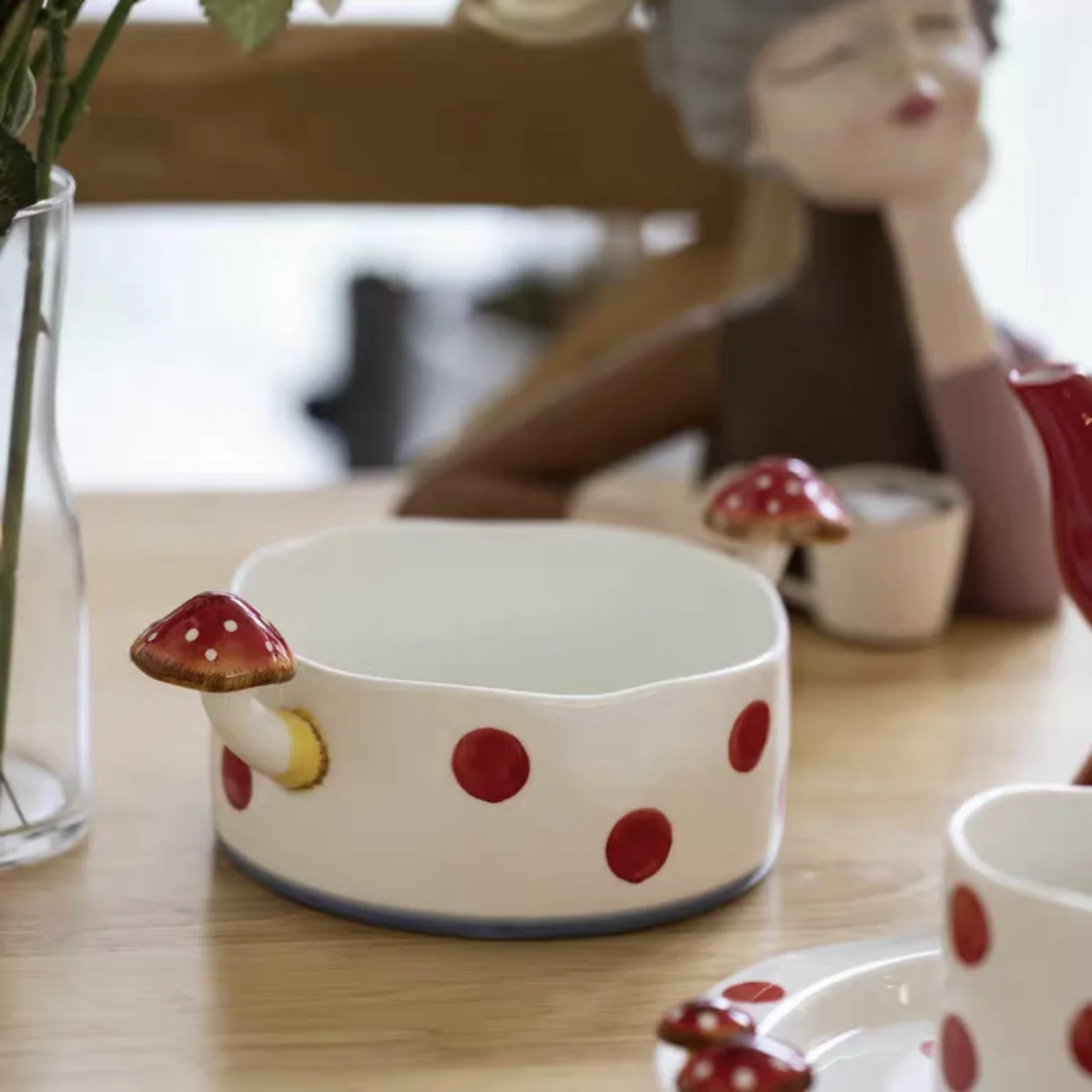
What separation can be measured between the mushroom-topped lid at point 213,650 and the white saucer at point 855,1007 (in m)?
0.14

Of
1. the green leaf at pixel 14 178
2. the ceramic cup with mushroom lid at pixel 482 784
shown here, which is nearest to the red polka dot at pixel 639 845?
the ceramic cup with mushroom lid at pixel 482 784

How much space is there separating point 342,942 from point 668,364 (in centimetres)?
40

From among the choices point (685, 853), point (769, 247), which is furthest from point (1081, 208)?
point (685, 853)

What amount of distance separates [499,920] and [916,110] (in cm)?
41

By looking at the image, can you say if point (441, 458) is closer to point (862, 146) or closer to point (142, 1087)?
point (862, 146)

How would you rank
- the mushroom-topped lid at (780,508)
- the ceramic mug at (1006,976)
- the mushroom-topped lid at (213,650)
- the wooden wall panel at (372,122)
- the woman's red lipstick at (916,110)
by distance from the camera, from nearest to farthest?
the ceramic mug at (1006,976) → the mushroom-topped lid at (213,650) → the mushroom-topped lid at (780,508) → the woman's red lipstick at (916,110) → the wooden wall panel at (372,122)

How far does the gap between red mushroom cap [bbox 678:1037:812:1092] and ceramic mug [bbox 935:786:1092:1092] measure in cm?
4

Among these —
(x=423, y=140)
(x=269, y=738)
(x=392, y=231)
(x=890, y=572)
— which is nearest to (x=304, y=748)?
(x=269, y=738)

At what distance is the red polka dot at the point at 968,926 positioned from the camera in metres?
0.38

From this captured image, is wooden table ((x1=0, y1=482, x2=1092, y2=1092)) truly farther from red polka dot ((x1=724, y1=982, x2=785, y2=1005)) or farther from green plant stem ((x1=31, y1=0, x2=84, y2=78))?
green plant stem ((x1=31, y1=0, x2=84, y2=78))

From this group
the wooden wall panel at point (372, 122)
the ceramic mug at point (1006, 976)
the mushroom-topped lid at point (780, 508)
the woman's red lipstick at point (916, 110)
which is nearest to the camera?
the ceramic mug at point (1006, 976)

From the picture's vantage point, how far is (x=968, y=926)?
1.26 feet

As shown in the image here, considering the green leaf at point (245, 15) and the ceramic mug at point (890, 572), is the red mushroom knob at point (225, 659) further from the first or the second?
the ceramic mug at point (890, 572)

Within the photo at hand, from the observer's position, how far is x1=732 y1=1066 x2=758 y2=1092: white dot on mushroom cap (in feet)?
1.24
